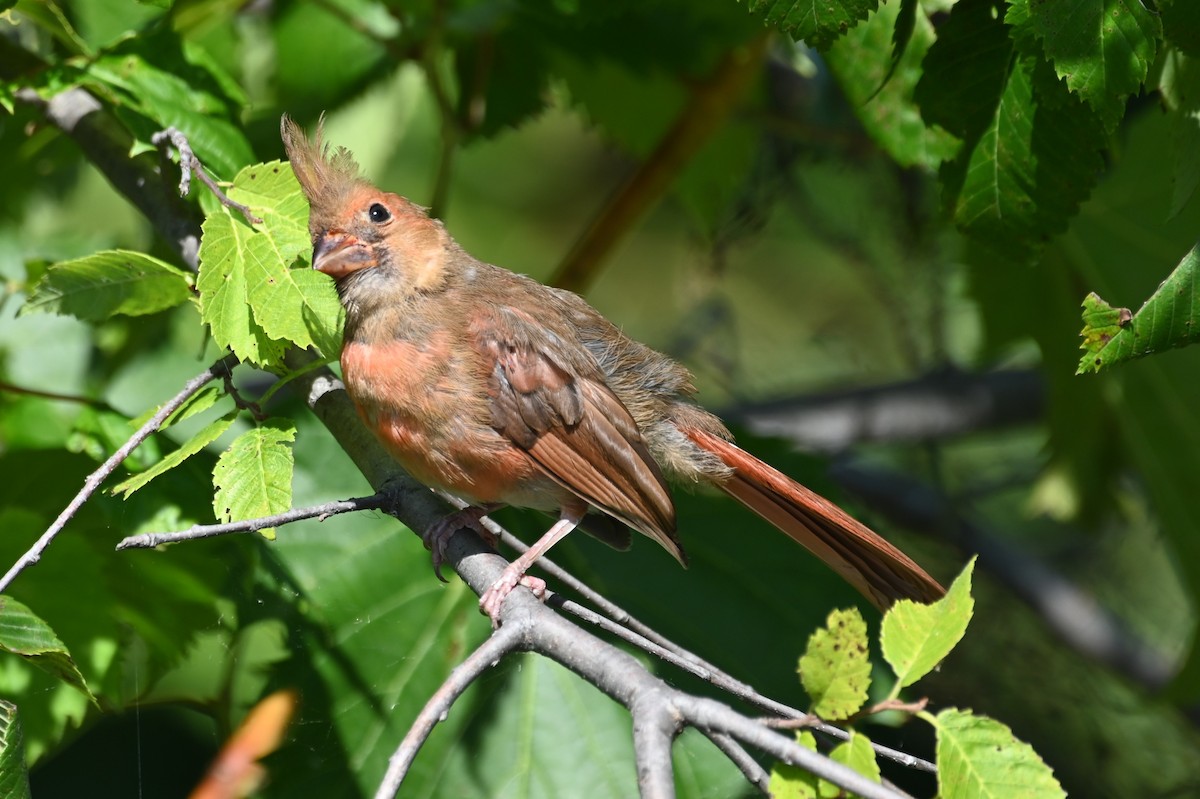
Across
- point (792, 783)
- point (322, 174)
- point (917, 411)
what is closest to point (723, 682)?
point (792, 783)

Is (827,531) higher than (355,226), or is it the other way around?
(355,226)

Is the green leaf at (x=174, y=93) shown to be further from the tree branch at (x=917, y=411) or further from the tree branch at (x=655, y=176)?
the tree branch at (x=917, y=411)

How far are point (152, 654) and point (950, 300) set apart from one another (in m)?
4.14

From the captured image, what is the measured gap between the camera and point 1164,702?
12.4ft

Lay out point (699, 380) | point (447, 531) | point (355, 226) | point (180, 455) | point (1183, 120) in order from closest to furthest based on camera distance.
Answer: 1. point (180, 455)
2. point (1183, 120)
3. point (447, 531)
4. point (355, 226)
5. point (699, 380)

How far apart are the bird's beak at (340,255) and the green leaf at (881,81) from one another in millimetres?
1308

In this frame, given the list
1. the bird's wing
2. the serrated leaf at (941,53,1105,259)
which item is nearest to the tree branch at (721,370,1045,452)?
the bird's wing

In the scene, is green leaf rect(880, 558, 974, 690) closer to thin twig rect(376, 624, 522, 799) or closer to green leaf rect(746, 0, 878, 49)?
thin twig rect(376, 624, 522, 799)

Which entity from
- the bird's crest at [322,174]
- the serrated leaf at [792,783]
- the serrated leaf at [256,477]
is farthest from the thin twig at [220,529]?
the bird's crest at [322,174]

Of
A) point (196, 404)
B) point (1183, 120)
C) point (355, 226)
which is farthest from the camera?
point (355, 226)

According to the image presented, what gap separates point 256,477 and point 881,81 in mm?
1737

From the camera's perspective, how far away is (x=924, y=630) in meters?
1.96

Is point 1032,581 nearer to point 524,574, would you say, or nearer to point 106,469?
point 524,574

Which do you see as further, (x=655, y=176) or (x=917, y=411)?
(x=917, y=411)
